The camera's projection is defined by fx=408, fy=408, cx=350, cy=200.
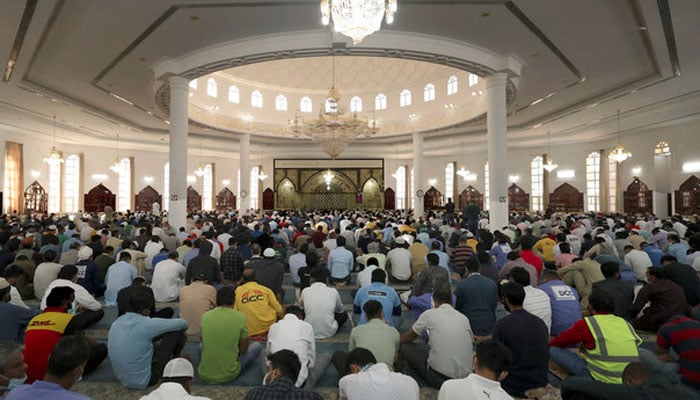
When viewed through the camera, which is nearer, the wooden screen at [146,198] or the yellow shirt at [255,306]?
the yellow shirt at [255,306]

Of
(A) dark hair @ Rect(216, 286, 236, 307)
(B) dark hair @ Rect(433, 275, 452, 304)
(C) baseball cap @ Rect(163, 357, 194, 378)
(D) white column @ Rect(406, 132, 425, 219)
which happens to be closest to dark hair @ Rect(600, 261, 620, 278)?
(B) dark hair @ Rect(433, 275, 452, 304)

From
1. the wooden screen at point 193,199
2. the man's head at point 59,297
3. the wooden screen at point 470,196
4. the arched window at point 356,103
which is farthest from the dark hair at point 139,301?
the wooden screen at point 470,196

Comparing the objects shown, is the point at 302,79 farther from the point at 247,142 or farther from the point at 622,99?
the point at 622,99

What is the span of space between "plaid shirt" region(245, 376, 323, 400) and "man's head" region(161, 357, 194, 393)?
1.45ft

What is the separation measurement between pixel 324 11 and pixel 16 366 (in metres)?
4.56

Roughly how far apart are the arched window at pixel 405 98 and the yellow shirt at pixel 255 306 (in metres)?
18.8

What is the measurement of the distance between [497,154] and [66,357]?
10.0 meters

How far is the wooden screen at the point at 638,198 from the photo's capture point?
18109 millimetres

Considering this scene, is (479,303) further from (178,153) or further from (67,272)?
(178,153)

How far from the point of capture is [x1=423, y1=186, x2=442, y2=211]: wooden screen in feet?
83.0

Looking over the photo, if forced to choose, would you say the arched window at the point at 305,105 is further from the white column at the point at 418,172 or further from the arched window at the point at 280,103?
the white column at the point at 418,172

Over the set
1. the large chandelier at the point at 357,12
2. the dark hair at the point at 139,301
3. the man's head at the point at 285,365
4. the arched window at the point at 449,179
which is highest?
the large chandelier at the point at 357,12

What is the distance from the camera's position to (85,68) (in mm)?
10453

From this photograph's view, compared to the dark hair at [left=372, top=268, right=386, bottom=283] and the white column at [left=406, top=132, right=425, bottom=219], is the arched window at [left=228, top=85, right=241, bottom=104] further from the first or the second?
the dark hair at [left=372, top=268, right=386, bottom=283]
